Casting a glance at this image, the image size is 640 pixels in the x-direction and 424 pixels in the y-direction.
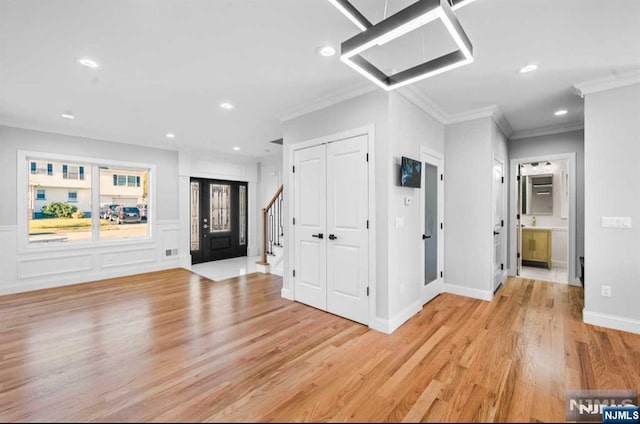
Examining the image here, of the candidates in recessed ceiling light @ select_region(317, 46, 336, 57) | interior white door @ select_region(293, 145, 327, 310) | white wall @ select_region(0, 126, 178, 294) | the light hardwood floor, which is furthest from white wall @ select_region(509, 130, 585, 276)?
white wall @ select_region(0, 126, 178, 294)

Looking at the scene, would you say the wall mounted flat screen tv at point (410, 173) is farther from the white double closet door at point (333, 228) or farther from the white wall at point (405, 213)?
the white double closet door at point (333, 228)

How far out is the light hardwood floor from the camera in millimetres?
1893

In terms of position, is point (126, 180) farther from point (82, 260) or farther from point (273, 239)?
point (273, 239)

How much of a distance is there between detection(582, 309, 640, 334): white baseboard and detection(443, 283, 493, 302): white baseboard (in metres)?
1.00

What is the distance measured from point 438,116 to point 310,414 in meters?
3.92

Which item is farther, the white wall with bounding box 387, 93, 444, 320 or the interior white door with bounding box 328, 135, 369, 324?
the interior white door with bounding box 328, 135, 369, 324

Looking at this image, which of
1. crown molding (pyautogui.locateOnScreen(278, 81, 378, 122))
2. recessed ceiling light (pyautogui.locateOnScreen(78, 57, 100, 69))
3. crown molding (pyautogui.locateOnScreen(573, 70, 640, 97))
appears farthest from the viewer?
crown molding (pyautogui.locateOnScreen(278, 81, 378, 122))

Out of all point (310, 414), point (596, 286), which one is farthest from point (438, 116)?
point (310, 414)

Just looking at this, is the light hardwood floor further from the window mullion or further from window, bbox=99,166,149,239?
window, bbox=99,166,149,239

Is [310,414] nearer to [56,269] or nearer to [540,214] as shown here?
[56,269]

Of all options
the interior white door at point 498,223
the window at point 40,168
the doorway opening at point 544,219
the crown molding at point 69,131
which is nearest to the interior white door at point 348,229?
the interior white door at point 498,223

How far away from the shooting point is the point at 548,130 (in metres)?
4.86

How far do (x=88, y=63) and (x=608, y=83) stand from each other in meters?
5.33

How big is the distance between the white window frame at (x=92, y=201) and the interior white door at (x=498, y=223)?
6401 millimetres
